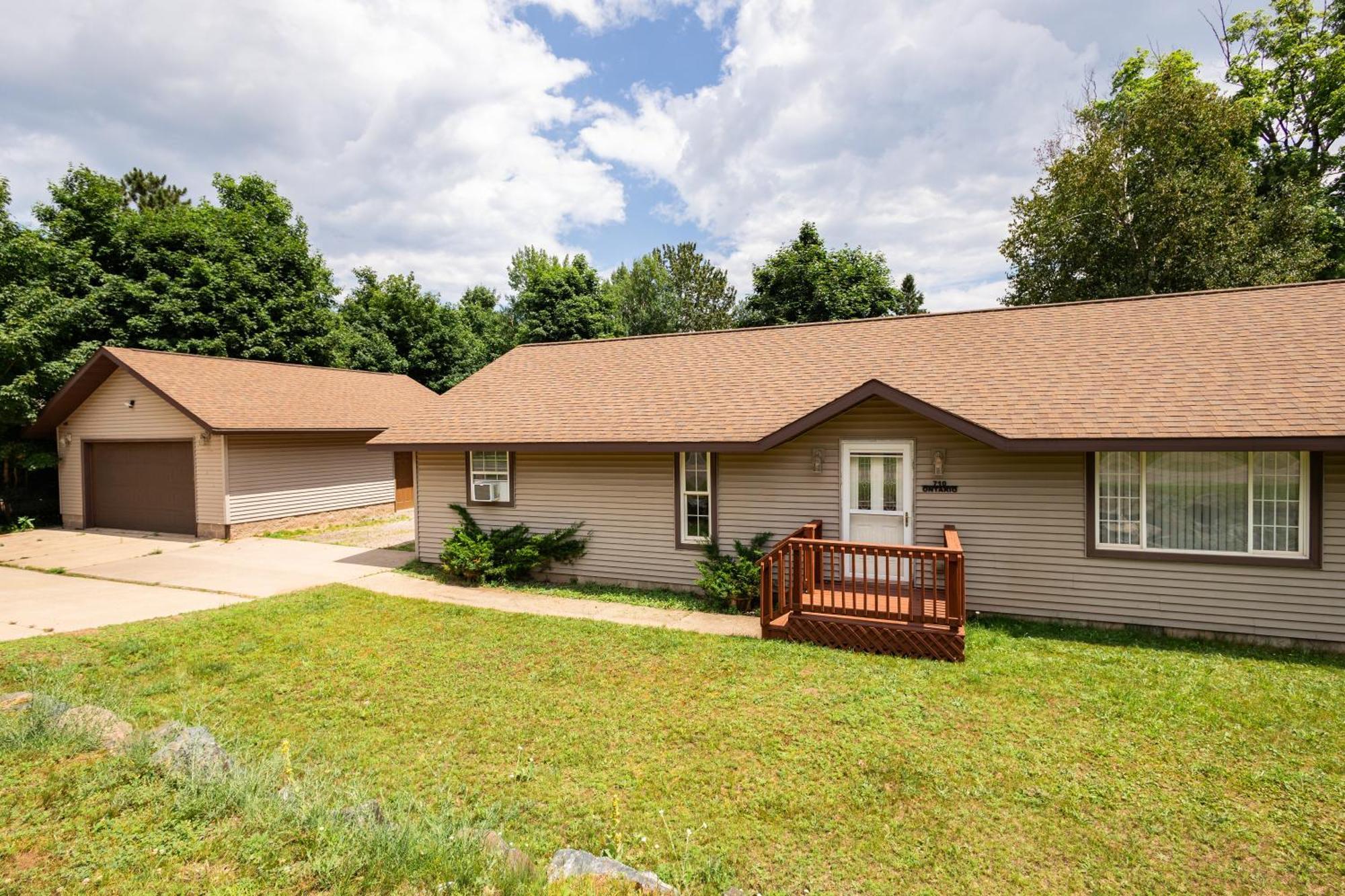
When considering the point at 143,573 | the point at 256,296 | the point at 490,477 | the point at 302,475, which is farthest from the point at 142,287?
the point at 490,477

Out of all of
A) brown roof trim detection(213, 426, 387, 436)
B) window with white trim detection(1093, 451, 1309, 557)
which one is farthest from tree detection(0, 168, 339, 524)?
Result: window with white trim detection(1093, 451, 1309, 557)

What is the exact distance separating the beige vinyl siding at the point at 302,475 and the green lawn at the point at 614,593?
6442 millimetres

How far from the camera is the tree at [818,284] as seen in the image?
25922mm

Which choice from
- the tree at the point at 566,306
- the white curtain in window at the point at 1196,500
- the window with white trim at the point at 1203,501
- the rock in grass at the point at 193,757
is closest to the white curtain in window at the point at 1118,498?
the window with white trim at the point at 1203,501

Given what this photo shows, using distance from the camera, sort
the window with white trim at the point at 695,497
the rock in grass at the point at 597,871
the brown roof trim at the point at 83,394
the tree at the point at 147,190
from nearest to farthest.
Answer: the rock in grass at the point at 597,871 < the window with white trim at the point at 695,497 < the brown roof trim at the point at 83,394 < the tree at the point at 147,190

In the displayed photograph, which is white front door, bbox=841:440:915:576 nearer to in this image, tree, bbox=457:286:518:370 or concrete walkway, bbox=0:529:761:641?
concrete walkway, bbox=0:529:761:641

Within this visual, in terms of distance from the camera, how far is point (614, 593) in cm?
955

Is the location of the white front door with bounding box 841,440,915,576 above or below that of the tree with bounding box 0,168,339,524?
below

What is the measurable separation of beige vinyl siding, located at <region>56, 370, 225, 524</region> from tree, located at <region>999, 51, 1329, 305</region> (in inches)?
1019

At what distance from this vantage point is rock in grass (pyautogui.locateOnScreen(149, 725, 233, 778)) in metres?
3.76

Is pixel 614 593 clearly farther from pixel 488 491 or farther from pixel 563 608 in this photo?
pixel 488 491

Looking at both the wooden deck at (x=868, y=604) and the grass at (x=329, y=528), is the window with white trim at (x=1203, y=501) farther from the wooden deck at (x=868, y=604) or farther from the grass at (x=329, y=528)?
the grass at (x=329, y=528)

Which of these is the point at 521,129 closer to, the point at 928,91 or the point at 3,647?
the point at 928,91

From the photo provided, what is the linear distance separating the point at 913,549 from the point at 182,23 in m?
13.4
